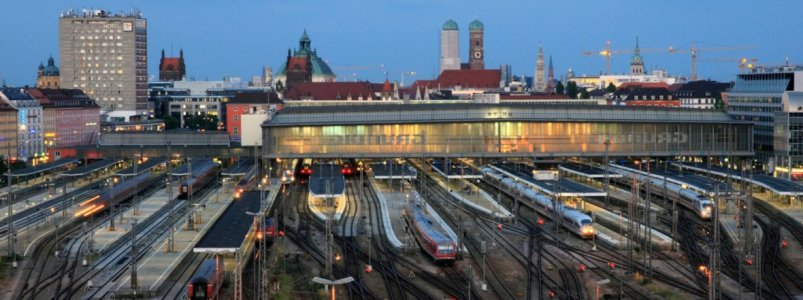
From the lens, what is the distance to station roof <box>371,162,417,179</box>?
80250mm

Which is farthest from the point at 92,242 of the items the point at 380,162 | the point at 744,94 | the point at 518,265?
the point at 744,94

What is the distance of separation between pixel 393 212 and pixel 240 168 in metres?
26.7

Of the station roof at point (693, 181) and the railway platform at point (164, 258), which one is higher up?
the station roof at point (693, 181)

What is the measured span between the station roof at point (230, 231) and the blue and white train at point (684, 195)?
2245 centimetres

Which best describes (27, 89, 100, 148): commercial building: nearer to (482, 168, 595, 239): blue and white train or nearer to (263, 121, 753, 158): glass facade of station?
(263, 121, 753, 158): glass facade of station

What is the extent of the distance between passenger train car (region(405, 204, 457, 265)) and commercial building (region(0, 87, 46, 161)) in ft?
234

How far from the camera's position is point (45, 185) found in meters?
82.9

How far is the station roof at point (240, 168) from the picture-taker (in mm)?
85250

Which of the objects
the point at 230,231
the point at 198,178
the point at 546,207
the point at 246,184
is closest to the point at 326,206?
the point at 546,207

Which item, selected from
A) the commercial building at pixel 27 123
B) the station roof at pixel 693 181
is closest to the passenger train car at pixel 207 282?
the station roof at pixel 693 181

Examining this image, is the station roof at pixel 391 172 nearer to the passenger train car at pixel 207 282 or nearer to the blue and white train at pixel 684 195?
the blue and white train at pixel 684 195

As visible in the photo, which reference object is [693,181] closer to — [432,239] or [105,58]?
[432,239]

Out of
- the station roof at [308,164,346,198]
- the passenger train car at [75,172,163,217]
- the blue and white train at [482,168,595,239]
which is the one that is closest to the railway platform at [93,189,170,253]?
the passenger train car at [75,172,163,217]

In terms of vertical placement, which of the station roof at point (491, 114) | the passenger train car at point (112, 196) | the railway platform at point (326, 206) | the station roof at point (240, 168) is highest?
the station roof at point (491, 114)
